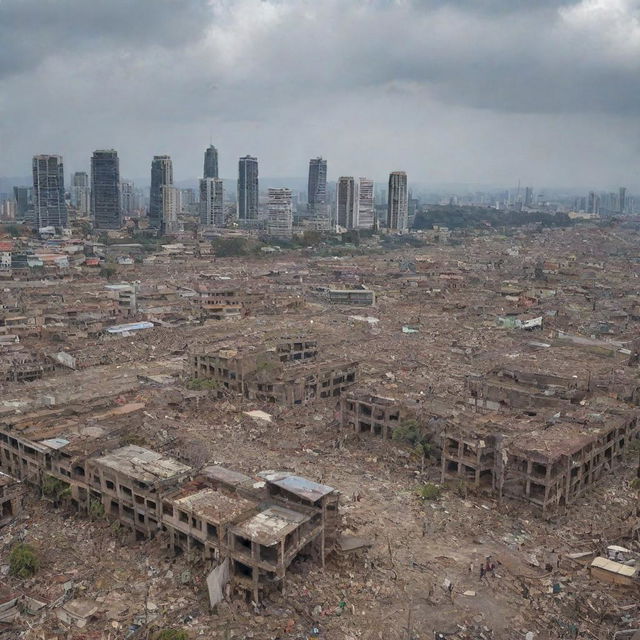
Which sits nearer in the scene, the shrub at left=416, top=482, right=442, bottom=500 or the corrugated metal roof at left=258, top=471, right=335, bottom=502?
the corrugated metal roof at left=258, top=471, right=335, bottom=502

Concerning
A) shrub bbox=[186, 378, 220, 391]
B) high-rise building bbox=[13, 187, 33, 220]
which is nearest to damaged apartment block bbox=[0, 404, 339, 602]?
shrub bbox=[186, 378, 220, 391]

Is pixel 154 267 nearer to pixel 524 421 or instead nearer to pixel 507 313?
pixel 507 313

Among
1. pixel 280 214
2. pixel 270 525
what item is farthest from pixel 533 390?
pixel 280 214

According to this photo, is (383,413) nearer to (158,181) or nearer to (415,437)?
(415,437)

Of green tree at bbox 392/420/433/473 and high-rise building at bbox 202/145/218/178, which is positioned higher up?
high-rise building at bbox 202/145/218/178

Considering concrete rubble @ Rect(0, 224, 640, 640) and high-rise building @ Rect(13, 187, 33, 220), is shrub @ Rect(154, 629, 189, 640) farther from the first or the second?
high-rise building @ Rect(13, 187, 33, 220)

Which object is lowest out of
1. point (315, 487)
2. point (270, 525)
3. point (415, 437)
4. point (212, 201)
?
point (415, 437)

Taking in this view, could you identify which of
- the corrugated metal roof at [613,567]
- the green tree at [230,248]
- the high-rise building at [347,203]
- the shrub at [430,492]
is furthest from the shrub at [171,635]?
the high-rise building at [347,203]
